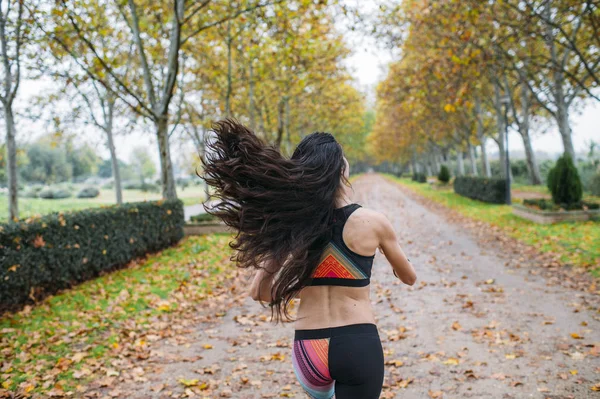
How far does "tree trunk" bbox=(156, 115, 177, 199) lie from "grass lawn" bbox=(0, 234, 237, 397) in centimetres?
366

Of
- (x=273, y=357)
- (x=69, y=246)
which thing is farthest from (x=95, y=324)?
(x=273, y=357)

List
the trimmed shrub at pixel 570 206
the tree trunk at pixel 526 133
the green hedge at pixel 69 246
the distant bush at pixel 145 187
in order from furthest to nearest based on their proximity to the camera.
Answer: the distant bush at pixel 145 187 < the tree trunk at pixel 526 133 < the trimmed shrub at pixel 570 206 < the green hedge at pixel 69 246

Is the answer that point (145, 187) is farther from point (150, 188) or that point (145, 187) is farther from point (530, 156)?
point (530, 156)

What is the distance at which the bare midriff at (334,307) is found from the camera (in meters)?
2.10

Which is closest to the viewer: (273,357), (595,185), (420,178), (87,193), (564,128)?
(273,357)

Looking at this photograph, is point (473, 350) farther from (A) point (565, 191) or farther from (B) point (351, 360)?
(A) point (565, 191)

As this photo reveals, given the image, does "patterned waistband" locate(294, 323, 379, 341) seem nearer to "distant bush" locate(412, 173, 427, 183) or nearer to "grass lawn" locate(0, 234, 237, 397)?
"grass lawn" locate(0, 234, 237, 397)

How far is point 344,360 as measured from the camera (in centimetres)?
203

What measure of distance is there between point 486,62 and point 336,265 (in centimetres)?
1203

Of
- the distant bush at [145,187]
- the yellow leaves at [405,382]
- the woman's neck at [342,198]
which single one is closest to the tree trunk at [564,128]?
the yellow leaves at [405,382]

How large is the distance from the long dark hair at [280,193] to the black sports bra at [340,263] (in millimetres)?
36

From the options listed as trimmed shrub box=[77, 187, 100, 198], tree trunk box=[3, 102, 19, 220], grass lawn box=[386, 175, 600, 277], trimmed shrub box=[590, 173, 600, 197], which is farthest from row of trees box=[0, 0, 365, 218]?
trimmed shrub box=[77, 187, 100, 198]

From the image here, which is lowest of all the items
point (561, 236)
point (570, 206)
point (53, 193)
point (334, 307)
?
point (561, 236)

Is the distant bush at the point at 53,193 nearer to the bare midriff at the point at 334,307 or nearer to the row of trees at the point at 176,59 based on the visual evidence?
the row of trees at the point at 176,59
